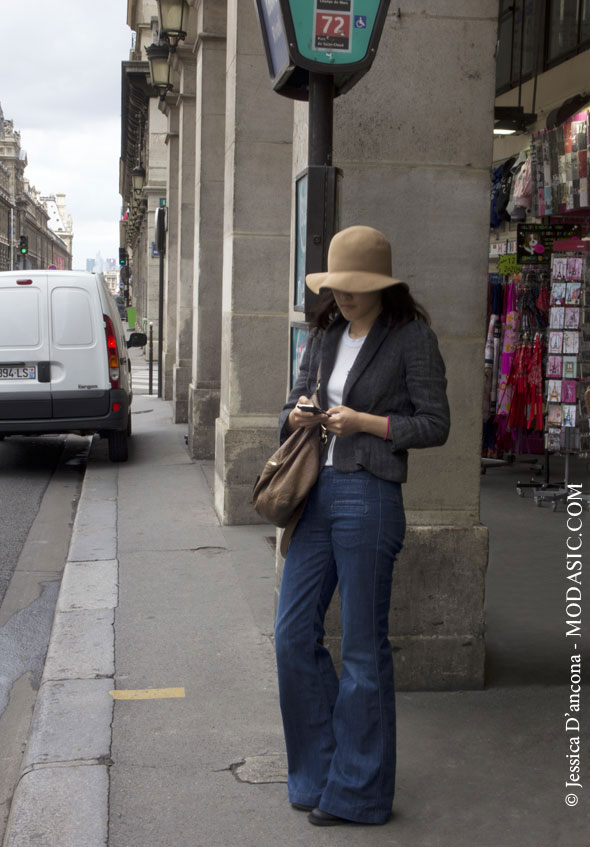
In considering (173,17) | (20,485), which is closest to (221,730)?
(20,485)

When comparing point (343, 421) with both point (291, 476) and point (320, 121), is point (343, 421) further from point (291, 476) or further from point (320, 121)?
point (320, 121)

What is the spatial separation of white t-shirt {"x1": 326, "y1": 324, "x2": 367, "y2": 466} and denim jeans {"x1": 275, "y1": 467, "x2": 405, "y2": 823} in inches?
9.0

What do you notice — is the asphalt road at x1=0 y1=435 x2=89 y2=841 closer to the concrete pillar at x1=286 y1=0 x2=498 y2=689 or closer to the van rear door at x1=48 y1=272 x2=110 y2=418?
the van rear door at x1=48 y1=272 x2=110 y2=418

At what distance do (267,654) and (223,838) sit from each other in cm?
184

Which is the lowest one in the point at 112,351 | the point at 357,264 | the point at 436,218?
the point at 112,351

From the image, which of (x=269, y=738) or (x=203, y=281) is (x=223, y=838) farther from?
(x=203, y=281)

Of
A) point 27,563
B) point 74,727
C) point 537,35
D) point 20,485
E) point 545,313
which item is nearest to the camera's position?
point 74,727

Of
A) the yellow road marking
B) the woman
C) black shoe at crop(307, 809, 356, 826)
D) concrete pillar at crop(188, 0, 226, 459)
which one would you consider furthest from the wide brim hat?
concrete pillar at crop(188, 0, 226, 459)

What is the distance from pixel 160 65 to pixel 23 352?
664cm

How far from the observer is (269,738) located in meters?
4.15

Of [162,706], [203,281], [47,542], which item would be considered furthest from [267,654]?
[203,281]

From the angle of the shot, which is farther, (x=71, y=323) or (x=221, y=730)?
(x=71, y=323)

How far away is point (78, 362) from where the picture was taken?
452 inches

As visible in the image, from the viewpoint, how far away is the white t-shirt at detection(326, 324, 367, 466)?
11.5 ft
